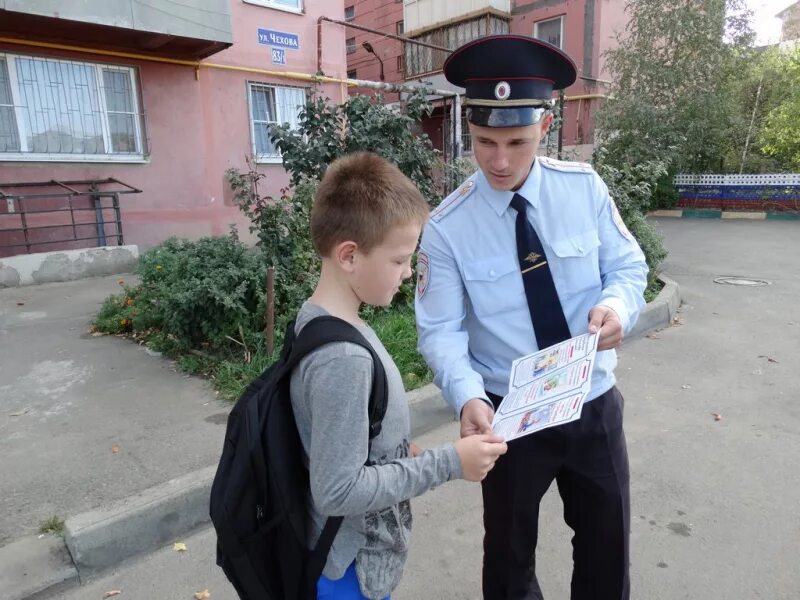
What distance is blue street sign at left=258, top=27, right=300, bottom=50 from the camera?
11.0 meters

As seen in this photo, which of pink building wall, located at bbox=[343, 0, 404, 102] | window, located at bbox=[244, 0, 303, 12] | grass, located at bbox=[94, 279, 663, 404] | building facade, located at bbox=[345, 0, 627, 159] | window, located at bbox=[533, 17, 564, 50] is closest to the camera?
grass, located at bbox=[94, 279, 663, 404]

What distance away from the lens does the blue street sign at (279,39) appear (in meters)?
11.0

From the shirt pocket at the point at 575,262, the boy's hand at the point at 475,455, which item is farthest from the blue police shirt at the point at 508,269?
the boy's hand at the point at 475,455

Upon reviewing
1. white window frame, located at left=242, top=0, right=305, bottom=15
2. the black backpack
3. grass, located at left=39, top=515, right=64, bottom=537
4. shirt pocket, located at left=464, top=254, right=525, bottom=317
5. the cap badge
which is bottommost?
grass, located at left=39, top=515, right=64, bottom=537

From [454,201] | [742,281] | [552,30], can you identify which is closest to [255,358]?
[454,201]

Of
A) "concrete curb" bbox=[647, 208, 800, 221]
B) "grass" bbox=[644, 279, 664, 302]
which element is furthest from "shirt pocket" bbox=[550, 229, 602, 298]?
"concrete curb" bbox=[647, 208, 800, 221]

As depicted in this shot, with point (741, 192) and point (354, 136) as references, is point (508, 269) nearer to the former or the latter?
point (354, 136)

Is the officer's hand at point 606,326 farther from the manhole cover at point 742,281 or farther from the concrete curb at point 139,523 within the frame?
the manhole cover at point 742,281

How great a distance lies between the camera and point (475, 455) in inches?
50.8

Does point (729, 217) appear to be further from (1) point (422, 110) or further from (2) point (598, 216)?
(2) point (598, 216)

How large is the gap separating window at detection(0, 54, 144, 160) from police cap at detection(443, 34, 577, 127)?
28.7ft

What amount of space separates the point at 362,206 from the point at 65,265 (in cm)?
833

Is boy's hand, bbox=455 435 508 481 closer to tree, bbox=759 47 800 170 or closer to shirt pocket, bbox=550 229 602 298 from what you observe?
shirt pocket, bbox=550 229 602 298

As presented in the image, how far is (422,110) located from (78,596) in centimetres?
443
